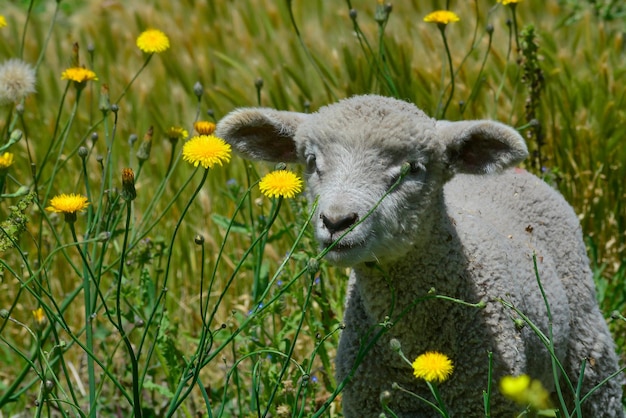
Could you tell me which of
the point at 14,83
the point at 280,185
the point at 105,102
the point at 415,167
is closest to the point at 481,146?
the point at 415,167

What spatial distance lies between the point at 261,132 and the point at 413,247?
0.72 meters

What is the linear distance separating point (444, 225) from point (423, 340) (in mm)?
406

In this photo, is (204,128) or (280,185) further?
(204,128)

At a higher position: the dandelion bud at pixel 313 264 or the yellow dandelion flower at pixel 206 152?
A: the yellow dandelion flower at pixel 206 152

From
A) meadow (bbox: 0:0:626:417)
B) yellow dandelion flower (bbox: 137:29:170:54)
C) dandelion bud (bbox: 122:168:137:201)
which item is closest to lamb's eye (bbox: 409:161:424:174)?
meadow (bbox: 0:0:626:417)

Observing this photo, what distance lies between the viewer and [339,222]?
340cm

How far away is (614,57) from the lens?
6555mm

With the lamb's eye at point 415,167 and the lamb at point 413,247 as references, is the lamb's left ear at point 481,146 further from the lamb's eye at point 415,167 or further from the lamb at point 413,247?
the lamb's eye at point 415,167

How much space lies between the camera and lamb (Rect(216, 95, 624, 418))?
3.65m

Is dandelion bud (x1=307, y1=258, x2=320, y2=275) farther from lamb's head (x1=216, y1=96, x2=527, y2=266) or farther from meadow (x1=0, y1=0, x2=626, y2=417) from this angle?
meadow (x1=0, y1=0, x2=626, y2=417)

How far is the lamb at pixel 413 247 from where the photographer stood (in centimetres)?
365

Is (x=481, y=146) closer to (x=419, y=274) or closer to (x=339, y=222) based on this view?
(x=419, y=274)

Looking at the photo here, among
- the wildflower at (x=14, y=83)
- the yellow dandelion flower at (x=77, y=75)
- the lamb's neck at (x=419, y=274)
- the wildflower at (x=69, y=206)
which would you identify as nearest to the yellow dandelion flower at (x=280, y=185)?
the wildflower at (x=69, y=206)

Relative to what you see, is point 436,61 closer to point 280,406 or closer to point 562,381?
point 562,381
